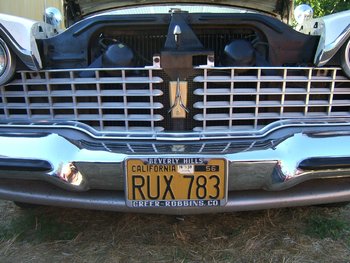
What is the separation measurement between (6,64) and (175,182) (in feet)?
3.88

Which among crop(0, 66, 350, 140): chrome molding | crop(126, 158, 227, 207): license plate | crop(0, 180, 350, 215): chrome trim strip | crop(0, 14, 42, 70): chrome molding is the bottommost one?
crop(0, 180, 350, 215): chrome trim strip

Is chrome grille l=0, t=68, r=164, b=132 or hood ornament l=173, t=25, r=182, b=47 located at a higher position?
hood ornament l=173, t=25, r=182, b=47

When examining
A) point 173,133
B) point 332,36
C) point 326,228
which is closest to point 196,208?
point 173,133

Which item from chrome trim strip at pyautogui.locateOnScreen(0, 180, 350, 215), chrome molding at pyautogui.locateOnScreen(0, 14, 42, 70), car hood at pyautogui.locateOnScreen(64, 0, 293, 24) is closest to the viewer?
chrome trim strip at pyautogui.locateOnScreen(0, 180, 350, 215)

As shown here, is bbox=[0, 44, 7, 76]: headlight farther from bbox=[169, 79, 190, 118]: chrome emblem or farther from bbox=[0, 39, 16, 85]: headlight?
bbox=[169, 79, 190, 118]: chrome emblem

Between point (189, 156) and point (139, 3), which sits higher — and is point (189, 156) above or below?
below

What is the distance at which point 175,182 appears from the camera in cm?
224

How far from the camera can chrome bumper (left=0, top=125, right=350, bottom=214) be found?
7.48 feet

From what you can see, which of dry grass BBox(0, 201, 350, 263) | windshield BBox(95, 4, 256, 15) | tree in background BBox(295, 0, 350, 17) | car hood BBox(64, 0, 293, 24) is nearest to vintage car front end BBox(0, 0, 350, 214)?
dry grass BBox(0, 201, 350, 263)

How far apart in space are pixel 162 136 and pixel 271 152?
600mm

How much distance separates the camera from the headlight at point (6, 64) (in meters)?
2.51

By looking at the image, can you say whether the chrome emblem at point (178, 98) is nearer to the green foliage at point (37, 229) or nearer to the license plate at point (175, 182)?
the license plate at point (175, 182)

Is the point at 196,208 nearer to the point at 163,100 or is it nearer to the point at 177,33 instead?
the point at 163,100

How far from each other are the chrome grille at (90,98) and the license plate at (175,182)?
1.29 feet
